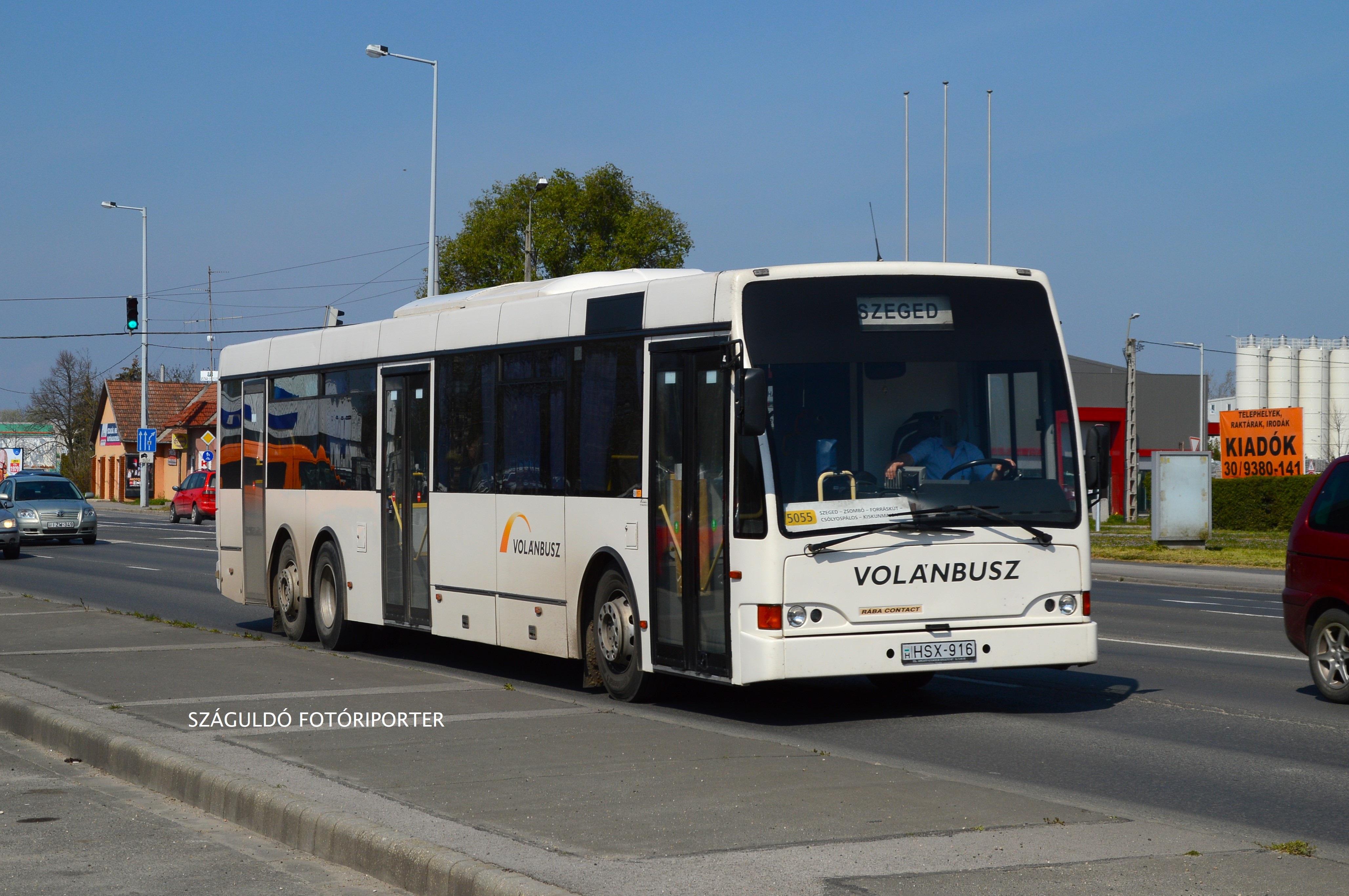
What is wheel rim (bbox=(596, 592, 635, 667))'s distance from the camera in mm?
11148

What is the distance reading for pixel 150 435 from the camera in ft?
226

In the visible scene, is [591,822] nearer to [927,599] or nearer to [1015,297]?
[927,599]

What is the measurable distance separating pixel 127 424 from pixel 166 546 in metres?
61.7

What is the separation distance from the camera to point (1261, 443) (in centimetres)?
5138

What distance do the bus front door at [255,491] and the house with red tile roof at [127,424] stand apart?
3068 inches

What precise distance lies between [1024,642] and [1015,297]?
2266mm

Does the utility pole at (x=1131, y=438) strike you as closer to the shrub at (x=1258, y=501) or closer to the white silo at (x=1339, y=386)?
the shrub at (x=1258, y=501)

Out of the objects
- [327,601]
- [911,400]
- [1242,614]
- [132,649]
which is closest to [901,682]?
[911,400]

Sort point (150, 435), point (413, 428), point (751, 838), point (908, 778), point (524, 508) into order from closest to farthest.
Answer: point (751, 838)
point (908, 778)
point (524, 508)
point (413, 428)
point (150, 435)

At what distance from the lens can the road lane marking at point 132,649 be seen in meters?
13.8

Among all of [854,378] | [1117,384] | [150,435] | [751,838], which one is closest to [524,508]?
[854,378]

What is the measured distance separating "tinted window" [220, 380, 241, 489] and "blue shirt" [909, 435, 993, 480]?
32.4 feet

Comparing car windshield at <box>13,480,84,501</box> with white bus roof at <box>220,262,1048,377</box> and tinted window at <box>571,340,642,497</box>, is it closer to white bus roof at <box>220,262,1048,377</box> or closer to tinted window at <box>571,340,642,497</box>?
white bus roof at <box>220,262,1048,377</box>

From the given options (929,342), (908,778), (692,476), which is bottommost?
(908,778)
